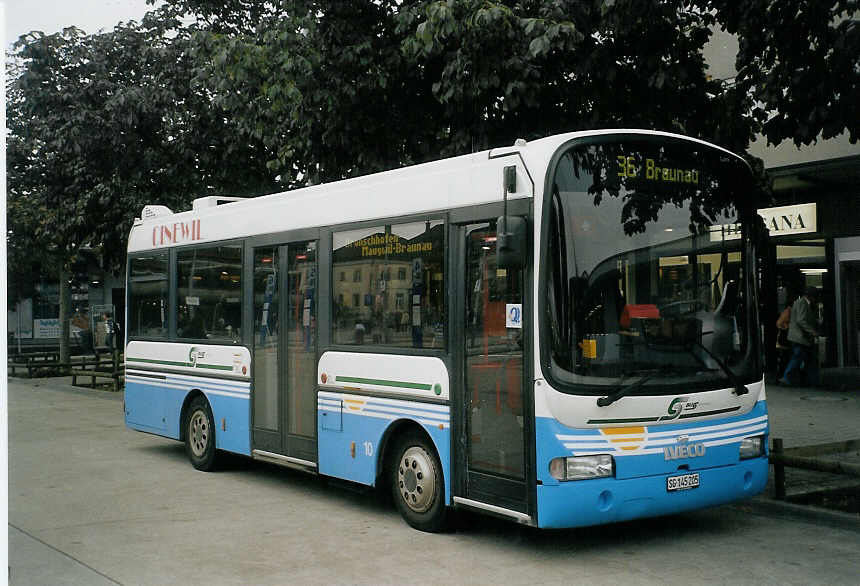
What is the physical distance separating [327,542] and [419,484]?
833 millimetres

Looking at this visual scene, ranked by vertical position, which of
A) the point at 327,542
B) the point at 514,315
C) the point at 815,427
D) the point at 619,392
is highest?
the point at 514,315

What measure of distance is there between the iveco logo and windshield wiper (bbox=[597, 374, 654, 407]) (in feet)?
1.76

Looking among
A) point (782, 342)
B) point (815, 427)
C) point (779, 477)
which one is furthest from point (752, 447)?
point (782, 342)

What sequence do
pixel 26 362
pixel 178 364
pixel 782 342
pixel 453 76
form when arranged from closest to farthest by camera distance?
1. pixel 453 76
2. pixel 178 364
3. pixel 782 342
4. pixel 26 362

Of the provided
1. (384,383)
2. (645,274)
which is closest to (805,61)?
(645,274)

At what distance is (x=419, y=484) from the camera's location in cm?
778

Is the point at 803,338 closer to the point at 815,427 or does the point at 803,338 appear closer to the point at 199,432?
the point at 815,427

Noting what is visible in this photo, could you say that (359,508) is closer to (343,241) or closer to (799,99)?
(343,241)

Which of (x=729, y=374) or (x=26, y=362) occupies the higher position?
(x=729, y=374)

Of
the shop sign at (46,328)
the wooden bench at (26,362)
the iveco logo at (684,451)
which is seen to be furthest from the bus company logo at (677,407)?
the shop sign at (46,328)

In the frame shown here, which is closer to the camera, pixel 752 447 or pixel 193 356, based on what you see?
pixel 752 447

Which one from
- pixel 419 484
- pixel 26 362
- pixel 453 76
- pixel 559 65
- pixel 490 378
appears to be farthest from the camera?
pixel 26 362

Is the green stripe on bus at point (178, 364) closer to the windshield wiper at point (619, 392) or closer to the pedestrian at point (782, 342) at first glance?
the windshield wiper at point (619, 392)

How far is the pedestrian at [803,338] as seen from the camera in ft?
57.5
